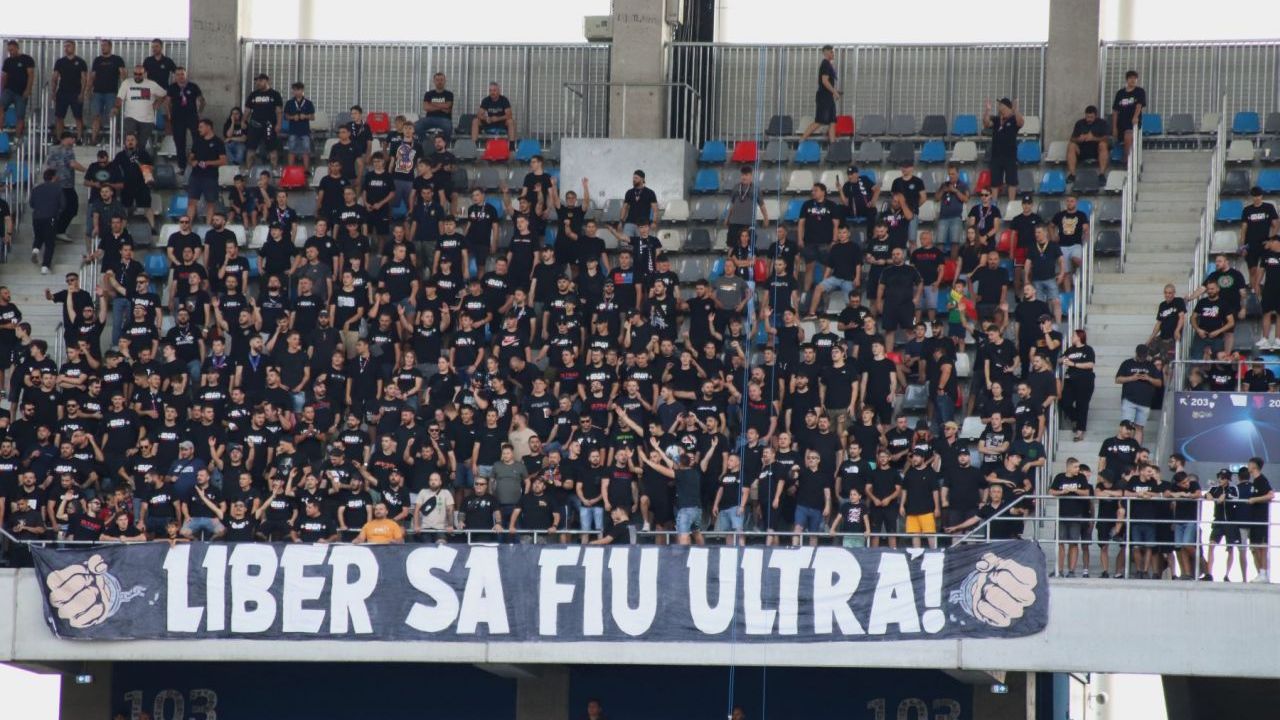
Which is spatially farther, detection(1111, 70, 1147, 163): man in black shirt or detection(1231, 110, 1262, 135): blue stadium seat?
detection(1231, 110, 1262, 135): blue stadium seat

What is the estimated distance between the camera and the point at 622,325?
24547 millimetres

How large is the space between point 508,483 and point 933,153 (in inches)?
344

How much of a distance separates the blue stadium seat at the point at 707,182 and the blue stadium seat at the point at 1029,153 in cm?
385

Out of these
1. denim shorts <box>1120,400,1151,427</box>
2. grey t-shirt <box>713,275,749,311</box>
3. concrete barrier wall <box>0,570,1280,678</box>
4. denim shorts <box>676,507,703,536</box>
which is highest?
grey t-shirt <box>713,275,749,311</box>

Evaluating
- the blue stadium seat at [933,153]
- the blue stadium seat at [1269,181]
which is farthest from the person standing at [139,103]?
the blue stadium seat at [1269,181]

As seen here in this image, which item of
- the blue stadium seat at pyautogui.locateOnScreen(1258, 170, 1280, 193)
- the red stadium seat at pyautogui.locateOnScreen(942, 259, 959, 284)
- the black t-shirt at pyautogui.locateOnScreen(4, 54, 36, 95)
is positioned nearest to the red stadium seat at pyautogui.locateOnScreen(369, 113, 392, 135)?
the black t-shirt at pyautogui.locateOnScreen(4, 54, 36, 95)

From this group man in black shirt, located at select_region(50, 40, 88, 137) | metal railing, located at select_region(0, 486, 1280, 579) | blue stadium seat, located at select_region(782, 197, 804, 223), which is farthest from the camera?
man in black shirt, located at select_region(50, 40, 88, 137)

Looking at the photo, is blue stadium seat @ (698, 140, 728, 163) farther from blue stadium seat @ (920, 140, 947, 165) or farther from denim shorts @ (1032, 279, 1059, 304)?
denim shorts @ (1032, 279, 1059, 304)

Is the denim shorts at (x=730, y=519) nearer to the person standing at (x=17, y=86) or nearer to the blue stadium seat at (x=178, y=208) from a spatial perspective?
the blue stadium seat at (x=178, y=208)

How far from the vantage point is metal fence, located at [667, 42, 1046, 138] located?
98.9ft

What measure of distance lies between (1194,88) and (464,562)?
44.9 ft

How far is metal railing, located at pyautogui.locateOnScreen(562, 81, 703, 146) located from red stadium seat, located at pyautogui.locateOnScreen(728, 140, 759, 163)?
0.68 m

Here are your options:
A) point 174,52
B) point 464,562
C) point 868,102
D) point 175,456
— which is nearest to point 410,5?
point 174,52

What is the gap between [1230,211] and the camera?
26.2 metres
